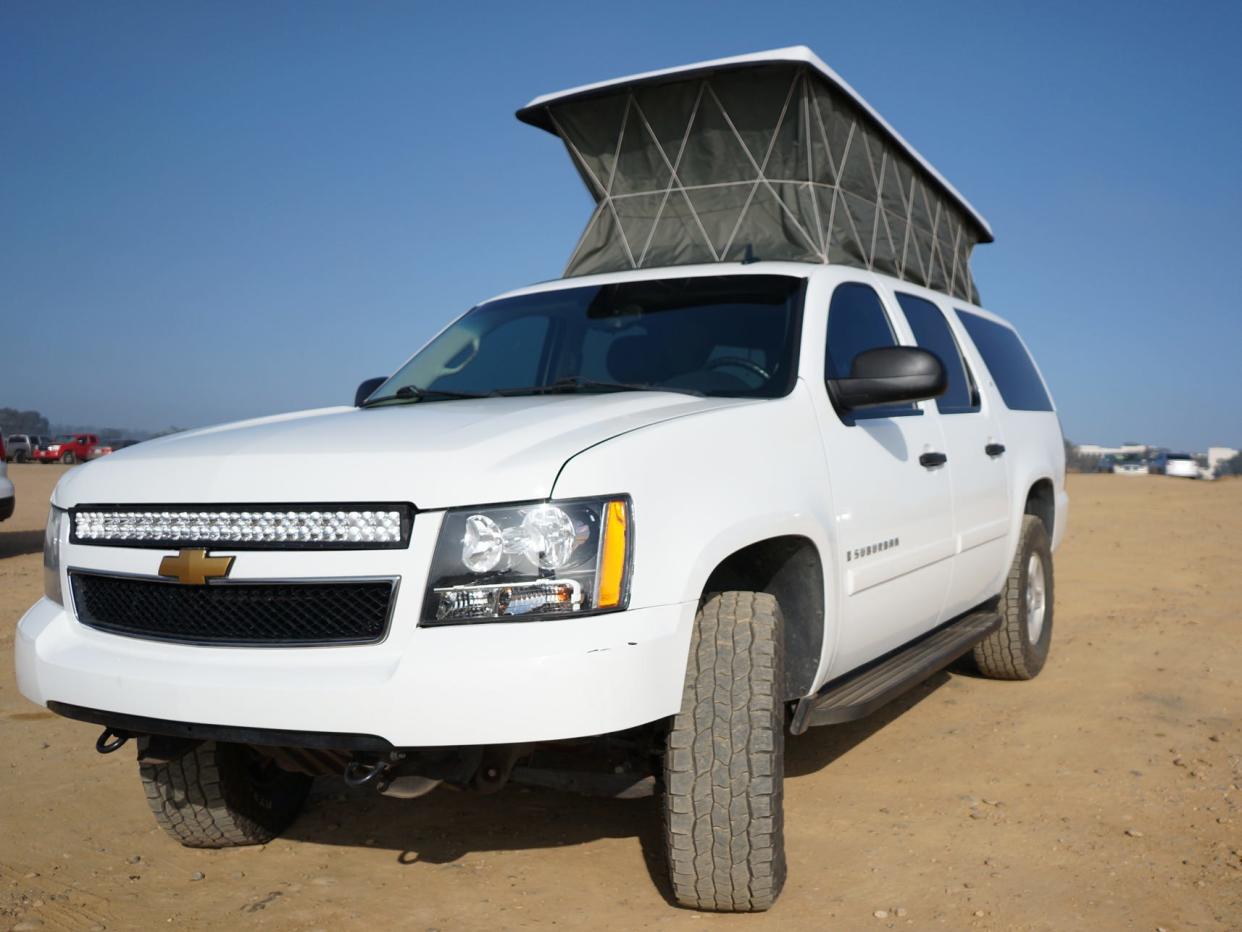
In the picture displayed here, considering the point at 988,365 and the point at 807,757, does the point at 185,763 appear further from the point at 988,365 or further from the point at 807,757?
the point at 988,365

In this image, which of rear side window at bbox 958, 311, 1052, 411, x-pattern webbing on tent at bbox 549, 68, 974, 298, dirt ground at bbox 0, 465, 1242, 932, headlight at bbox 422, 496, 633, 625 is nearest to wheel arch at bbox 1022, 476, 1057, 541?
rear side window at bbox 958, 311, 1052, 411

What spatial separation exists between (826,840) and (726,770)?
985 mm

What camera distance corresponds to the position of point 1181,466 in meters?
39.1

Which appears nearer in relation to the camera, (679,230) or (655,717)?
(655,717)

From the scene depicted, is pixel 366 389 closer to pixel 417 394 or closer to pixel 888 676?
pixel 417 394

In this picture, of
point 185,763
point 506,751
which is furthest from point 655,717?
point 185,763

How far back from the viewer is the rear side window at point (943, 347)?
4820 mm

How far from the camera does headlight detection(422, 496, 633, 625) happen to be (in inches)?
99.0

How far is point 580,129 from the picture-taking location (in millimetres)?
5867

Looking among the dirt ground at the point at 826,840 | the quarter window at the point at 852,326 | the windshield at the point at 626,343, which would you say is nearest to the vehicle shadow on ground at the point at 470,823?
the dirt ground at the point at 826,840

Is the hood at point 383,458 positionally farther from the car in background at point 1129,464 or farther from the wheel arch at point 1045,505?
the car in background at point 1129,464

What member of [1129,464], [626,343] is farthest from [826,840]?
[1129,464]

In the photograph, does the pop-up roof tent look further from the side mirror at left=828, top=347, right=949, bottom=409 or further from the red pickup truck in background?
the red pickup truck in background

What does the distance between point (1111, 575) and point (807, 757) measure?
6246 millimetres
